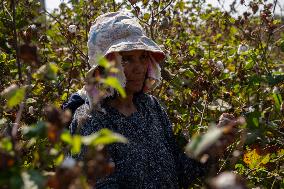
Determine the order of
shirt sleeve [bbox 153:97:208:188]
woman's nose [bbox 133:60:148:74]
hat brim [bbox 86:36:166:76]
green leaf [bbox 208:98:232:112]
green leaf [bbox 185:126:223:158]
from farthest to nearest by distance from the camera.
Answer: green leaf [bbox 208:98:232:112]
shirt sleeve [bbox 153:97:208:188]
woman's nose [bbox 133:60:148:74]
hat brim [bbox 86:36:166:76]
green leaf [bbox 185:126:223:158]

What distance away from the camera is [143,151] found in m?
2.18

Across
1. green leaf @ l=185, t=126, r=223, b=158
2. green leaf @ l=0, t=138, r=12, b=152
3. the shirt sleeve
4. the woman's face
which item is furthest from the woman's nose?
green leaf @ l=185, t=126, r=223, b=158

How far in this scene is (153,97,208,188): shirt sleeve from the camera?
2.37 m

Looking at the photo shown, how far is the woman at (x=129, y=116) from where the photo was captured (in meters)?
2.12

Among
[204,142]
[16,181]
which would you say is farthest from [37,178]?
[204,142]

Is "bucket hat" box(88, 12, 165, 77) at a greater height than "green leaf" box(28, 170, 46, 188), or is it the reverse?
"green leaf" box(28, 170, 46, 188)

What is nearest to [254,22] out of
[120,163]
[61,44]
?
[61,44]

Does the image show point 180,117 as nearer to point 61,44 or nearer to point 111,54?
point 111,54

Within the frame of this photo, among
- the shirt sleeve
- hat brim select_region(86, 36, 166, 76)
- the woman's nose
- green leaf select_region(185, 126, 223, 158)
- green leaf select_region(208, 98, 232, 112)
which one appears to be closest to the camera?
green leaf select_region(185, 126, 223, 158)

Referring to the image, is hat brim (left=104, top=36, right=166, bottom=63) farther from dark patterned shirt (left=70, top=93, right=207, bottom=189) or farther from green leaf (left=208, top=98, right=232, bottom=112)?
green leaf (left=208, top=98, right=232, bottom=112)

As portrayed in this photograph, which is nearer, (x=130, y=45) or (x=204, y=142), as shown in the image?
(x=204, y=142)

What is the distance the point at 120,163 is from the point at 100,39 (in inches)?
21.8

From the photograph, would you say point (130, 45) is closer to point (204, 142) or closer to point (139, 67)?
point (139, 67)

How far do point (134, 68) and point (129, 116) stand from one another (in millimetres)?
235
